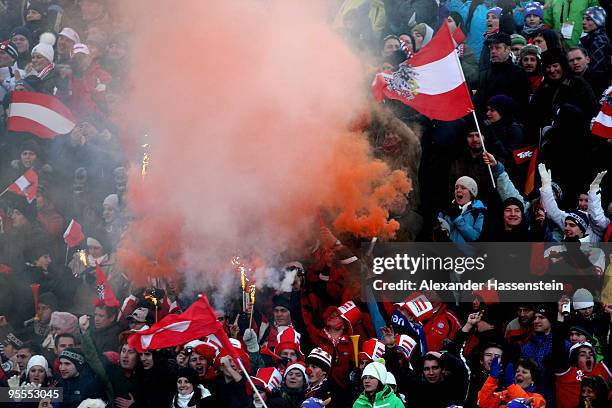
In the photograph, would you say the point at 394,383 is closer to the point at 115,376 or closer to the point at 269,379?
the point at 269,379

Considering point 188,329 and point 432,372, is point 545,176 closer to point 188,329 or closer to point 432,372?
point 432,372

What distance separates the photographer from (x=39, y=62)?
1623 cm

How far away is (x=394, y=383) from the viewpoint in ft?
36.2

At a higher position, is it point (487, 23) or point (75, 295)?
point (487, 23)

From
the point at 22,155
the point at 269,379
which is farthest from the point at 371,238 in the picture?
the point at 22,155

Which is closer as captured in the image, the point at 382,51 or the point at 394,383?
the point at 394,383

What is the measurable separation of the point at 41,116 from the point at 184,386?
16.0ft

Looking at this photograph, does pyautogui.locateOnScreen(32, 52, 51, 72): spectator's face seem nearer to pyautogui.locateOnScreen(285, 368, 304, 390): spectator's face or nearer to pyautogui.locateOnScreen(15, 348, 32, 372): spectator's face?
pyautogui.locateOnScreen(15, 348, 32, 372): spectator's face

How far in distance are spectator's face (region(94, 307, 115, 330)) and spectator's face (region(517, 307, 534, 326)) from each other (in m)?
3.63

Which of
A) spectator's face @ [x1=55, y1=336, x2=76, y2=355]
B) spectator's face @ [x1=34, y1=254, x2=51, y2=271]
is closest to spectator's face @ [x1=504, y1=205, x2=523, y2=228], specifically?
spectator's face @ [x1=55, y1=336, x2=76, y2=355]

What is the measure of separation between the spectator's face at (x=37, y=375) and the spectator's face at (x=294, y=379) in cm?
222

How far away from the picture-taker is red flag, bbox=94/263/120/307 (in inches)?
509

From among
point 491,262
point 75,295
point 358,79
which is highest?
point 358,79

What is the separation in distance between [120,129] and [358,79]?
2767 mm
